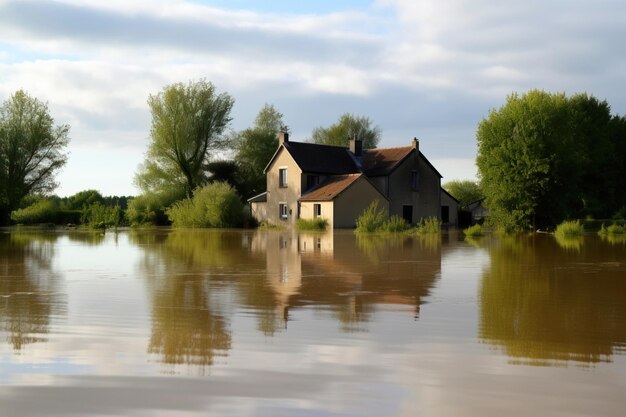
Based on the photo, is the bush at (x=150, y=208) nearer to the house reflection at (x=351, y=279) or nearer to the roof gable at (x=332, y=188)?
the roof gable at (x=332, y=188)

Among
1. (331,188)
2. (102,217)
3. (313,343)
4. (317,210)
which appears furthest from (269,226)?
(313,343)

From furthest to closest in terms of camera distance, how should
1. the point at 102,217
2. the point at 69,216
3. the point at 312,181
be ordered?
the point at 69,216 → the point at 102,217 → the point at 312,181

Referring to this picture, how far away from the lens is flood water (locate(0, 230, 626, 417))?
17.6ft

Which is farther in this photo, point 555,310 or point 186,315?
point 555,310

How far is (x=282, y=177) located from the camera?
50.8 meters

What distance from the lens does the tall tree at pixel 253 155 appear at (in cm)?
6184

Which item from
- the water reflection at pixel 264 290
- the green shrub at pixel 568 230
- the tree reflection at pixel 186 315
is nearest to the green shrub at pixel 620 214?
the green shrub at pixel 568 230

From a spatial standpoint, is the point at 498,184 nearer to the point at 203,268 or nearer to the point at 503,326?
the point at 203,268

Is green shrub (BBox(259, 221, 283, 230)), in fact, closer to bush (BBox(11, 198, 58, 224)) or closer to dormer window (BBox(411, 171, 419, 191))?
dormer window (BBox(411, 171, 419, 191))

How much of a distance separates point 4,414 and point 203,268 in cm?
1161

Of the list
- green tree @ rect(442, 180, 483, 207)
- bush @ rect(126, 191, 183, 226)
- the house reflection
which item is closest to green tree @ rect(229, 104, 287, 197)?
bush @ rect(126, 191, 183, 226)

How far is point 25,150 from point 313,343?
54.6 metres

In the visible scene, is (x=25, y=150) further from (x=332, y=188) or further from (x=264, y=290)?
(x=264, y=290)

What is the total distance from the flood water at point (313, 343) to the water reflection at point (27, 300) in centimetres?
4
